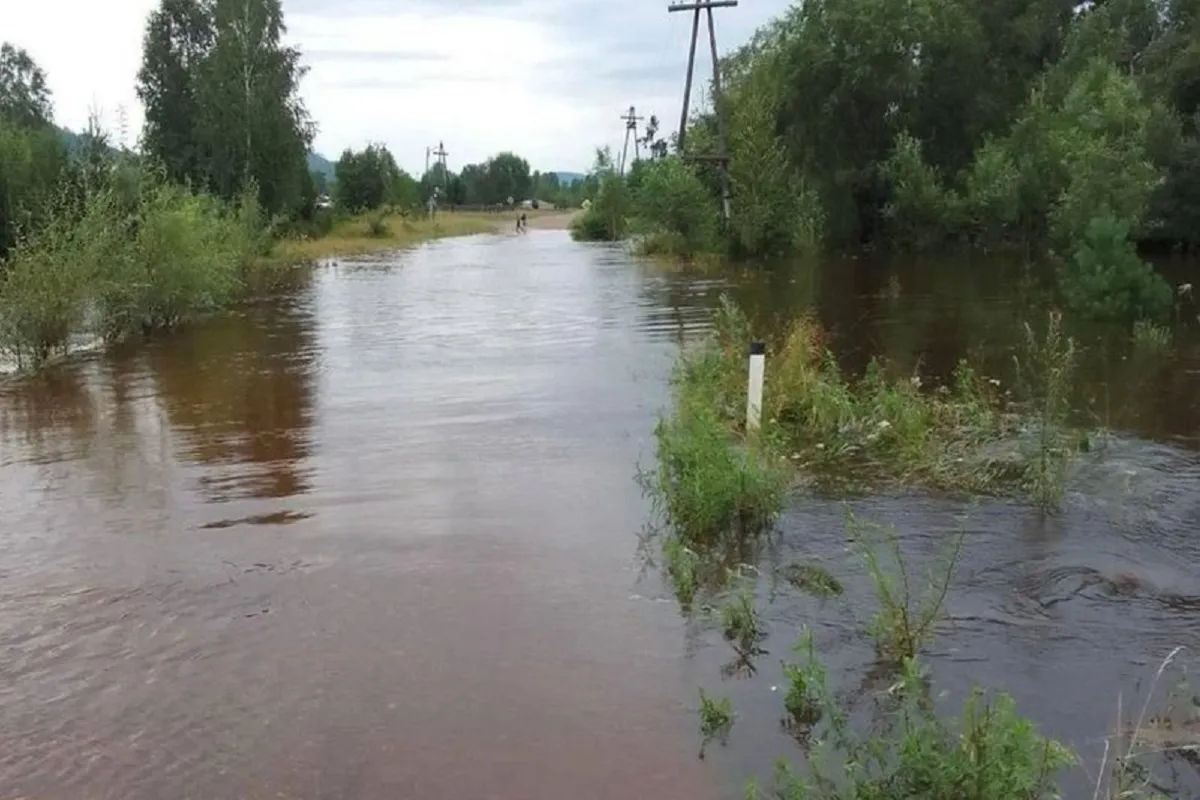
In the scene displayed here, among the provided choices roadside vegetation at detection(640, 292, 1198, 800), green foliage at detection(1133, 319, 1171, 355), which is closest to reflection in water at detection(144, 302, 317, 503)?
roadside vegetation at detection(640, 292, 1198, 800)

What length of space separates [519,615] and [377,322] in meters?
15.9

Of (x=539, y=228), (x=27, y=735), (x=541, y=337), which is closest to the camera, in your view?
(x=27, y=735)

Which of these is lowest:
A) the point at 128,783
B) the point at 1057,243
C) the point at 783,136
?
the point at 128,783

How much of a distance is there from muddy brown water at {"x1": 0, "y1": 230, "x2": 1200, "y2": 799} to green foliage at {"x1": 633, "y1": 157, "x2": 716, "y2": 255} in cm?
2426

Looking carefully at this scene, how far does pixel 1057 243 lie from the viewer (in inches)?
914

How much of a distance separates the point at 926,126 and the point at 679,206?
8366mm

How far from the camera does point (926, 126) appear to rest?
1442 inches

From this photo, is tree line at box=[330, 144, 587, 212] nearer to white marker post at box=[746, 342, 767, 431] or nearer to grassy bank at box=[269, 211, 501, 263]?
grassy bank at box=[269, 211, 501, 263]

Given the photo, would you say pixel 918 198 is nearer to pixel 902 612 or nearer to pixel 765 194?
pixel 765 194

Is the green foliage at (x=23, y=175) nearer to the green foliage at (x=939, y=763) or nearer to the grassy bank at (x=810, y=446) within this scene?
the grassy bank at (x=810, y=446)

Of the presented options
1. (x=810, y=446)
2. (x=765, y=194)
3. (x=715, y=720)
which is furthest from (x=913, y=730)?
(x=765, y=194)

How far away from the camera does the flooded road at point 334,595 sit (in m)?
5.07

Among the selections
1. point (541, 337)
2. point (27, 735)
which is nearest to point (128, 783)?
point (27, 735)

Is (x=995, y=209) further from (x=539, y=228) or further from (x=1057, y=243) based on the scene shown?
(x=539, y=228)
